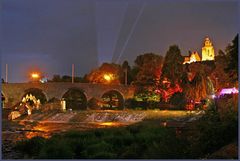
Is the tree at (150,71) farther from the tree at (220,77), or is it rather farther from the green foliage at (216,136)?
the green foliage at (216,136)

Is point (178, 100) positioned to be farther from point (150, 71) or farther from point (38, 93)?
point (38, 93)

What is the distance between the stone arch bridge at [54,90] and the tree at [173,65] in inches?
135

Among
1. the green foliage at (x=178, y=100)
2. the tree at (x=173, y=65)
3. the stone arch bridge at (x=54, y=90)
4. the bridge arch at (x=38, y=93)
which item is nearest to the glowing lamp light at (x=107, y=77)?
the stone arch bridge at (x=54, y=90)

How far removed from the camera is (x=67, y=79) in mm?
48250

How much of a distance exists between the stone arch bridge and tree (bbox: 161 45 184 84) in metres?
3.44

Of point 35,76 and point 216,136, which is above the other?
point 35,76

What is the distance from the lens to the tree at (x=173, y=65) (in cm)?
3053

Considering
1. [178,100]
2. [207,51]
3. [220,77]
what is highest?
[207,51]

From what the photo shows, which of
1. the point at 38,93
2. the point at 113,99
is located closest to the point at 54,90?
the point at 38,93

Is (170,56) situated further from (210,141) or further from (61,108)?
(210,141)

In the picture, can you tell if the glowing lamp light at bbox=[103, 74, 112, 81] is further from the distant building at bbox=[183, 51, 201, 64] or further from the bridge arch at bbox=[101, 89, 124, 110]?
the distant building at bbox=[183, 51, 201, 64]

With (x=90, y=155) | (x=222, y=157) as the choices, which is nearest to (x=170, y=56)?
(x=90, y=155)

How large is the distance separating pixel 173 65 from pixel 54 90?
9.64 metres

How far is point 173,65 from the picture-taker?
30.7m
